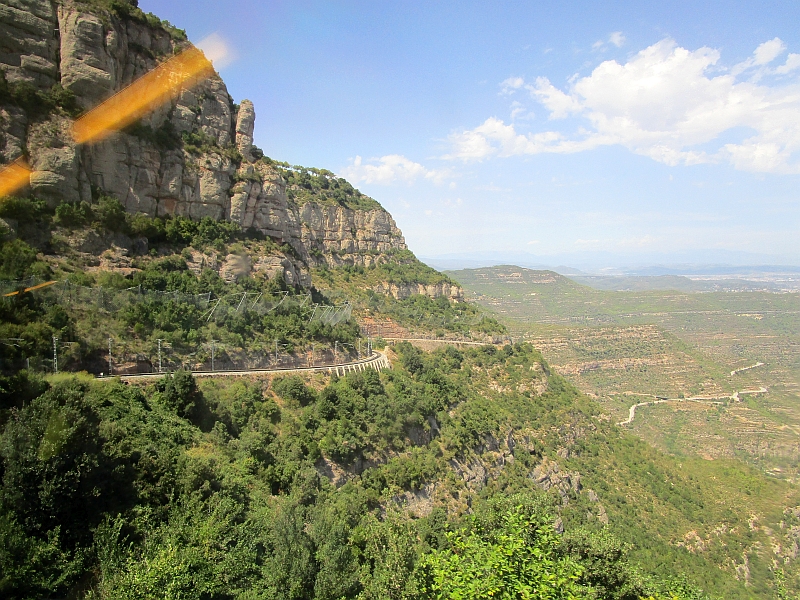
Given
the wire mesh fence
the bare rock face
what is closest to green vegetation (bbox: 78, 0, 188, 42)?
the bare rock face

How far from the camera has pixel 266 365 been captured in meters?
33.8

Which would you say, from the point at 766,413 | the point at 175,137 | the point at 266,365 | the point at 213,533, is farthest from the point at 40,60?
the point at 766,413

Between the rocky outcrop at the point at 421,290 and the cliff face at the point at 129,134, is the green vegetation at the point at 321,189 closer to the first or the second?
the rocky outcrop at the point at 421,290

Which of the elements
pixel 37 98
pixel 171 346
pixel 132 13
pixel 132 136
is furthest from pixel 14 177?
pixel 132 13

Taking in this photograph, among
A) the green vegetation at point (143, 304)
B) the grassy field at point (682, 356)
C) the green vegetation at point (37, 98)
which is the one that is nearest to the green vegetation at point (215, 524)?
the green vegetation at point (143, 304)

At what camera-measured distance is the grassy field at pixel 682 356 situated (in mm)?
73438

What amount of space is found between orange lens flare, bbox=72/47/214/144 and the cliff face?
1.65 feet

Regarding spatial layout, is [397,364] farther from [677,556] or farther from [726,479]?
[726,479]

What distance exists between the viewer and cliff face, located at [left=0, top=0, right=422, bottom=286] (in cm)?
2894

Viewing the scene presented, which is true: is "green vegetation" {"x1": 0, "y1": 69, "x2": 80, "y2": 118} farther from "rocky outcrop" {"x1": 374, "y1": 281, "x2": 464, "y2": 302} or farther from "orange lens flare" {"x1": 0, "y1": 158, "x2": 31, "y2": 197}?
"rocky outcrop" {"x1": 374, "y1": 281, "x2": 464, "y2": 302}

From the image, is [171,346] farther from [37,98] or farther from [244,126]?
[244,126]

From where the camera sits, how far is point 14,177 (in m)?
27.4

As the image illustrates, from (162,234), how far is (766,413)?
326 feet

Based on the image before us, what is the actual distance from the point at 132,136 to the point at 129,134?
0.82 feet
